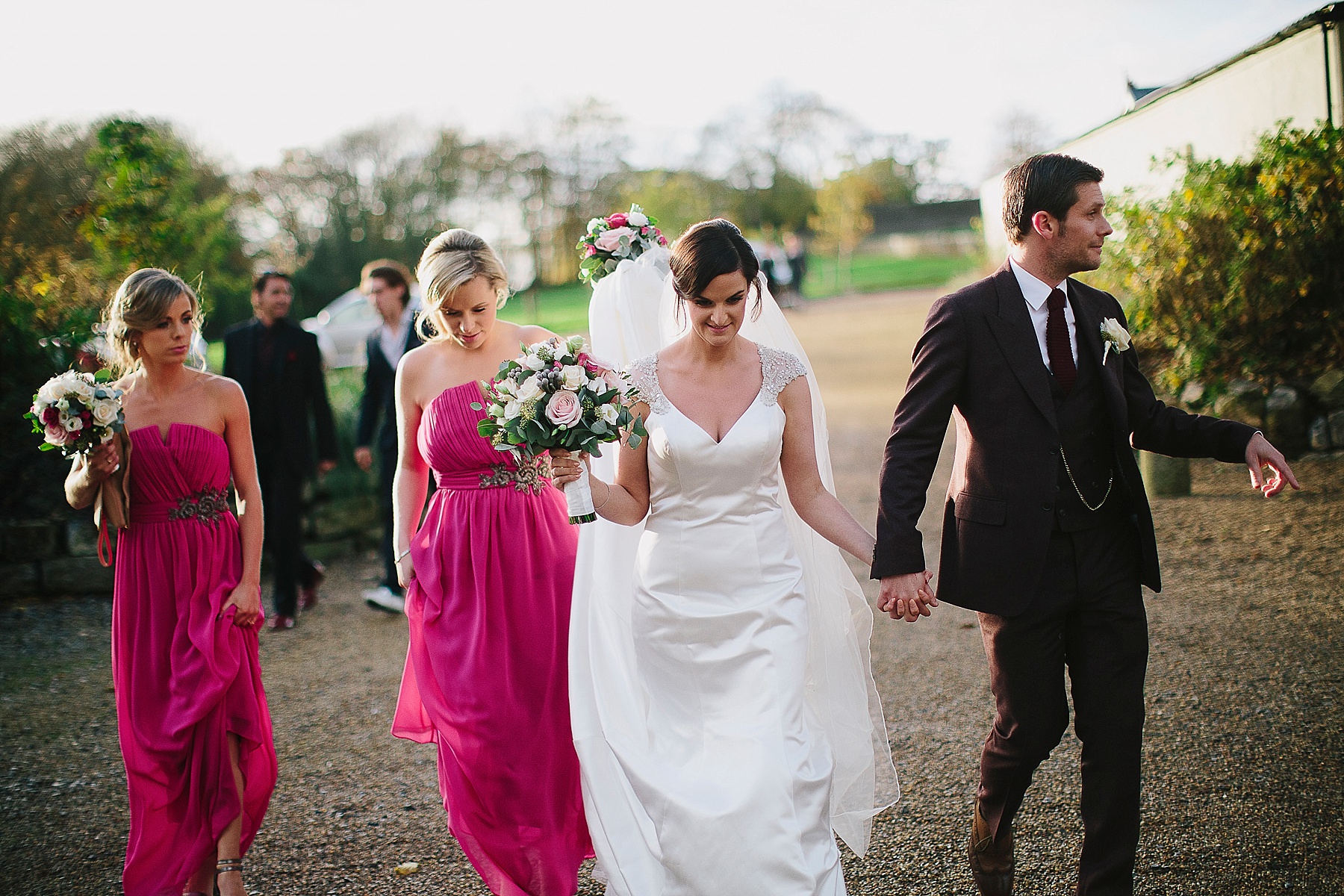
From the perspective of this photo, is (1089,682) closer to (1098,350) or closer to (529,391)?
(1098,350)

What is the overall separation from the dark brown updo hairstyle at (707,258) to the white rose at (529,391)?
1.86 ft

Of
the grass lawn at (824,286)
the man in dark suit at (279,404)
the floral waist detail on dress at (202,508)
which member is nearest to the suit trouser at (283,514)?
the man in dark suit at (279,404)

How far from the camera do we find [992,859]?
3299 mm

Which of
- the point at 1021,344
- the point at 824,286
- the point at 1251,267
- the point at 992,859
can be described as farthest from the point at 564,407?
the point at 824,286

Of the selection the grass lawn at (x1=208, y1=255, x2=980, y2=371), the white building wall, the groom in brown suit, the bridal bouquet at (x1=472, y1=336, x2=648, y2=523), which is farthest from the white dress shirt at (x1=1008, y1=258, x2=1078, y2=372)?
the grass lawn at (x1=208, y1=255, x2=980, y2=371)

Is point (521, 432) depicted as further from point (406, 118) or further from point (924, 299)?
point (406, 118)

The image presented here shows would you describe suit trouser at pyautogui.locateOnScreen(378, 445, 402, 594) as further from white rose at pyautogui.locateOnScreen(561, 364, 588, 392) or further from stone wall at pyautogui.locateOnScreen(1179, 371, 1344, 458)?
stone wall at pyautogui.locateOnScreen(1179, 371, 1344, 458)

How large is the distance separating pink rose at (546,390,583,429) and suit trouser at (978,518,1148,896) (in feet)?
4.80

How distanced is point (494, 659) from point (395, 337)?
4.18 m

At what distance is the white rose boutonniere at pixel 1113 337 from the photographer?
124 inches

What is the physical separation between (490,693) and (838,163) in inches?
2504

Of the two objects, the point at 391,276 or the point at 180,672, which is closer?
the point at 180,672

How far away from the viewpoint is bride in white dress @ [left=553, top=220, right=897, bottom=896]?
9.84ft

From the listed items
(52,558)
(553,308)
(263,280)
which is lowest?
(52,558)
